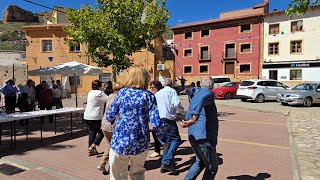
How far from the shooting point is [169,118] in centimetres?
584

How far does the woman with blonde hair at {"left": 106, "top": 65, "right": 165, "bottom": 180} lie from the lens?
3592 mm

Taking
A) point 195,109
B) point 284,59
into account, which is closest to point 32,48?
point 284,59

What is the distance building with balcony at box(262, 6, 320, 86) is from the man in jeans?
32.0 meters

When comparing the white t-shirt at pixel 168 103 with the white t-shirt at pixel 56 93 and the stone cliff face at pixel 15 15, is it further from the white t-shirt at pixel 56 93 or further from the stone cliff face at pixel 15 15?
the stone cliff face at pixel 15 15

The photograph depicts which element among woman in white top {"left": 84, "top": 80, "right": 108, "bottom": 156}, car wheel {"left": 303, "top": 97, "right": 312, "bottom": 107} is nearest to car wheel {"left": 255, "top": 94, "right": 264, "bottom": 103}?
car wheel {"left": 303, "top": 97, "right": 312, "bottom": 107}

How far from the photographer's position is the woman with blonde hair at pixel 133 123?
3.59 metres

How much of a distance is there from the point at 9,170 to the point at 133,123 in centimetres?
378

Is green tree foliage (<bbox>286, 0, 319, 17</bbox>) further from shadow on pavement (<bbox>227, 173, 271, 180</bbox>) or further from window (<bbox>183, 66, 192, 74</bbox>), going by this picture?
window (<bbox>183, 66, 192, 74</bbox>)

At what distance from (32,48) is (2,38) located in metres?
30.7

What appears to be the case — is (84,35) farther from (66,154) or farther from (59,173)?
(59,173)

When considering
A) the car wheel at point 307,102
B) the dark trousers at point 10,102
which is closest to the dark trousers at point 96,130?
the dark trousers at point 10,102

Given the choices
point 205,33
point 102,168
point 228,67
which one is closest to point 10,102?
point 102,168

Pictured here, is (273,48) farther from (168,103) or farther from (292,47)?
(168,103)

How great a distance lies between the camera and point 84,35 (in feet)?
38.8
